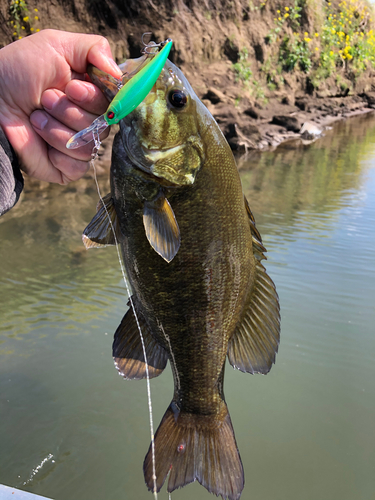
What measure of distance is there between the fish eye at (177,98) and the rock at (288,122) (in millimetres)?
16440

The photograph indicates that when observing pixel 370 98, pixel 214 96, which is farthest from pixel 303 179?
pixel 370 98

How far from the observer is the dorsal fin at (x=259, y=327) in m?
1.91

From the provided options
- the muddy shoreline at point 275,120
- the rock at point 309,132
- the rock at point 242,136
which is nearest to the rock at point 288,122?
the muddy shoreline at point 275,120

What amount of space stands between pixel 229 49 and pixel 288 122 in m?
3.54

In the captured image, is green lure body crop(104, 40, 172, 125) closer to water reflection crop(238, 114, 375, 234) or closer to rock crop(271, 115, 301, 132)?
water reflection crop(238, 114, 375, 234)

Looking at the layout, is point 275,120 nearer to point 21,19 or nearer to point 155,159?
point 21,19

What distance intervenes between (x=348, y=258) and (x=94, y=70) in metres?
4.96

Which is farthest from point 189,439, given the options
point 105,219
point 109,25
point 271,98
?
point 271,98

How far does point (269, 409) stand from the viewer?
3510 mm

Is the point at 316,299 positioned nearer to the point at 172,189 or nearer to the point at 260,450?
the point at 260,450

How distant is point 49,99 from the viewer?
1946 mm

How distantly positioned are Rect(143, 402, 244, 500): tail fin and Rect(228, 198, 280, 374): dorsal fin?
0.29m

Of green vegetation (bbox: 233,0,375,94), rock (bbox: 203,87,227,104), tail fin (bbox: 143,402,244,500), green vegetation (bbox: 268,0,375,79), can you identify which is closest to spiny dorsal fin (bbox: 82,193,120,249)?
tail fin (bbox: 143,402,244,500)

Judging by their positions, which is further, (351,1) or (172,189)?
(351,1)
